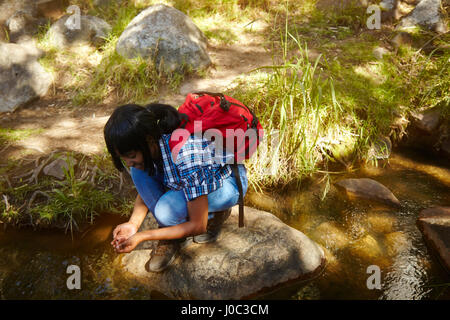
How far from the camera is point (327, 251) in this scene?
263 cm

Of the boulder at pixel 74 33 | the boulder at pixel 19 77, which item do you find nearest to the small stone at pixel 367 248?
the boulder at pixel 19 77

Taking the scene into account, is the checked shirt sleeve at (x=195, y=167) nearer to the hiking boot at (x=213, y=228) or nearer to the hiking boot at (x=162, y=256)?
the hiking boot at (x=213, y=228)

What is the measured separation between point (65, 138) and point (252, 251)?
2573 millimetres

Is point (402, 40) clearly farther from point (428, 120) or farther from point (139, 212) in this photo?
point (139, 212)

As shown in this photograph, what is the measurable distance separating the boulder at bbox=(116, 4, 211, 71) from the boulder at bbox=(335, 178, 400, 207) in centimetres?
277

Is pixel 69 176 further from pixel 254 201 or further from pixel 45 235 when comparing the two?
pixel 254 201

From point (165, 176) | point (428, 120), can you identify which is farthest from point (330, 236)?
point (428, 120)

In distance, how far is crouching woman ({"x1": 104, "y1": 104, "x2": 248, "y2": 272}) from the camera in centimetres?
168

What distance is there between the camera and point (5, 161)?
3.38 m

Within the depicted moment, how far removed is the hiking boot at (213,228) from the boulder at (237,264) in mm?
42

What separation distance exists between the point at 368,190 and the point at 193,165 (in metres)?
2.03

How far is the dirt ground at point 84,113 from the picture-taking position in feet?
11.8

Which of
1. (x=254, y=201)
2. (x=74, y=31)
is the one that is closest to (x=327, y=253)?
(x=254, y=201)
